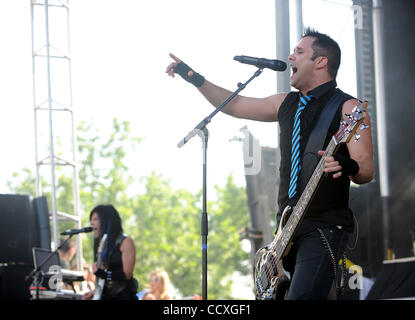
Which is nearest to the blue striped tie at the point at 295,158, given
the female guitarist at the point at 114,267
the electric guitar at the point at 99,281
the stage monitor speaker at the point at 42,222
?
the female guitarist at the point at 114,267

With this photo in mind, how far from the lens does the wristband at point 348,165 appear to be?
2.85m

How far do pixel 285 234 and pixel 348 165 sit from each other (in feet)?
1.84

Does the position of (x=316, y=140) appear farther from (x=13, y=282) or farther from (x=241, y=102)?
(x=13, y=282)

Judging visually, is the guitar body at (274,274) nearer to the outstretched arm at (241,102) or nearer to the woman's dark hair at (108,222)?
the outstretched arm at (241,102)

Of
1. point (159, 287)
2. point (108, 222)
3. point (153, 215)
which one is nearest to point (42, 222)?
Answer: point (108, 222)

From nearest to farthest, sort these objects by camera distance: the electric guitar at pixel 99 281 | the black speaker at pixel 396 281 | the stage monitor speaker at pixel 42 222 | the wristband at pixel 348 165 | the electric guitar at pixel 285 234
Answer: the wristband at pixel 348 165
the electric guitar at pixel 285 234
the black speaker at pixel 396 281
the electric guitar at pixel 99 281
the stage monitor speaker at pixel 42 222

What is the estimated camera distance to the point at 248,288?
105 ft

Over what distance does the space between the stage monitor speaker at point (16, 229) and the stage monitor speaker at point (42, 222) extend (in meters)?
0.45

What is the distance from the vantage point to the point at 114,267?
6.07 metres

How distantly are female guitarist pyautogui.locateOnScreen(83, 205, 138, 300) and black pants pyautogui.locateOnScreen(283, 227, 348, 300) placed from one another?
306cm

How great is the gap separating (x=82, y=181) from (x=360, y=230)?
21796 millimetres

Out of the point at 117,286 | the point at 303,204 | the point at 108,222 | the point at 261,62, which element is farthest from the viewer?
the point at 108,222

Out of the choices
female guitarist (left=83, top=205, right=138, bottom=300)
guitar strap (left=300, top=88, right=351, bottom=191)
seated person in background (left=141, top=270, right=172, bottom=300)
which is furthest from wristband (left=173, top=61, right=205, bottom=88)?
seated person in background (left=141, top=270, right=172, bottom=300)
